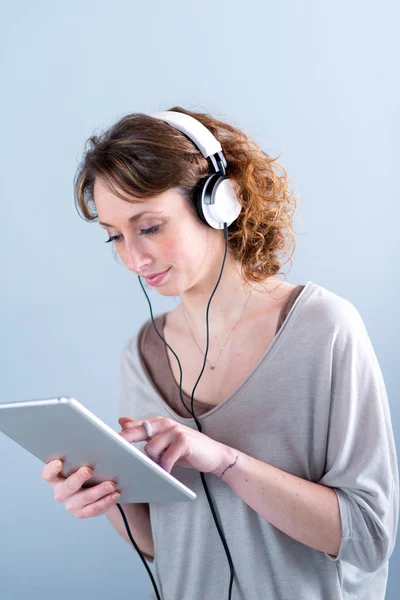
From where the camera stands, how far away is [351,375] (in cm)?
112

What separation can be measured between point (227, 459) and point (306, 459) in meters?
0.15

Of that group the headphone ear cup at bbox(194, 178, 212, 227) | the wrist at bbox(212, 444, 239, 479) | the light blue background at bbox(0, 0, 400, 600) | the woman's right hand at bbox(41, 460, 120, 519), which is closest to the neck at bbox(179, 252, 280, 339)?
the headphone ear cup at bbox(194, 178, 212, 227)

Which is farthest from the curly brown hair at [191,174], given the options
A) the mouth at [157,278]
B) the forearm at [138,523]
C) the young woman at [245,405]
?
the forearm at [138,523]

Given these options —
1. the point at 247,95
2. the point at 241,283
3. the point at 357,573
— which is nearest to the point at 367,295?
the point at 247,95

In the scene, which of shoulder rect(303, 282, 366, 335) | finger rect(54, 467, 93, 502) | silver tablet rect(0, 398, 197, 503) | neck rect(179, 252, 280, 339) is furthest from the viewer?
neck rect(179, 252, 280, 339)

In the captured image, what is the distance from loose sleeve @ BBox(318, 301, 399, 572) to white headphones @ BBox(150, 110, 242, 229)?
10.2 inches

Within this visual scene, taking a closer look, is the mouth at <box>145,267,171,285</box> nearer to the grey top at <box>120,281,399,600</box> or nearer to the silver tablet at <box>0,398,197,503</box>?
the grey top at <box>120,281,399,600</box>

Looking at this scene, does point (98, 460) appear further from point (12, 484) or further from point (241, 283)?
point (12, 484)

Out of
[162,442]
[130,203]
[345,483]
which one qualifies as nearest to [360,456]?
[345,483]

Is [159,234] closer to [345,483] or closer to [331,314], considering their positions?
[331,314]

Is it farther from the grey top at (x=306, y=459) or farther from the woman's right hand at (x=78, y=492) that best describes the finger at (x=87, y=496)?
Answer: the grey top at (x=306, y=459)

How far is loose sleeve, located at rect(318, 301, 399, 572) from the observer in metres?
1.12

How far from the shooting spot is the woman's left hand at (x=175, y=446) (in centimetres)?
107

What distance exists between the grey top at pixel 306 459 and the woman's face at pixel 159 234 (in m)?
0.18
